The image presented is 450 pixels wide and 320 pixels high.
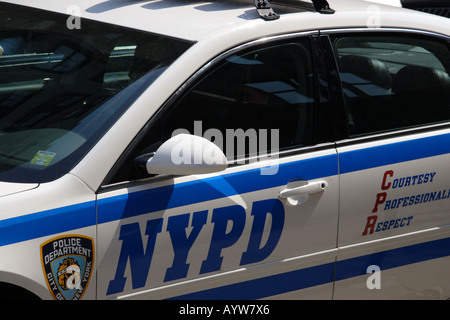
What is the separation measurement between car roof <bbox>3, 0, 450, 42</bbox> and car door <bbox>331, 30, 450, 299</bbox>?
0.07m

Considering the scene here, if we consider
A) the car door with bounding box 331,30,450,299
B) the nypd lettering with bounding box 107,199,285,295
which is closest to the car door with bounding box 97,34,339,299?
the nypd lettering with bounding box 107,199,285,295

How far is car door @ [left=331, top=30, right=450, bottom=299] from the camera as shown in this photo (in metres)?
3.03

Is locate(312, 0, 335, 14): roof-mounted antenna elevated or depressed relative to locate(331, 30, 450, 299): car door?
elevated

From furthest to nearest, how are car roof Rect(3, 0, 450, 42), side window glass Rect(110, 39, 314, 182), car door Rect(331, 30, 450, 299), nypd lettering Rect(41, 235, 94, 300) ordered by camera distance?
car door Rect(331, 30, 450, 299)
car roof Rect(3, 0, 450, 42)
side window glass Rect(110, 39, 314, 182)
nypd lettering Rect(41, 235, 94, 300)

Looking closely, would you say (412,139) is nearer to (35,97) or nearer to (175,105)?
(175,105)

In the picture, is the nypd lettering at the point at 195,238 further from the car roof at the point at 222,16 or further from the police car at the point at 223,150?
the car roof at the point at 222,16

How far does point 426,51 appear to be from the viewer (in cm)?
338

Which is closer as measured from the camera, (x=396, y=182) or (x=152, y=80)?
(x=152, y=80)

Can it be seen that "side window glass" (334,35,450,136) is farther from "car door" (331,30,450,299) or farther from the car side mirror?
the car side mirror

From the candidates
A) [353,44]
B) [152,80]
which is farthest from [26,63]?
[353,44]

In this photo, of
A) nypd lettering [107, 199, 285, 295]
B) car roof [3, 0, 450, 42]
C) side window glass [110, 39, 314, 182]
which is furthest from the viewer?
car roof [3, 0, 450, 42]

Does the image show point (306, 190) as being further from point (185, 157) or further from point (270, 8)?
point (270, 8)

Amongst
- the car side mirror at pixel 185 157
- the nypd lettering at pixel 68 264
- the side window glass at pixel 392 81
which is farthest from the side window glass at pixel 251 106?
the nypd lettering at pixel 68 264

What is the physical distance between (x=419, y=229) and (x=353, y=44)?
0.83 m
